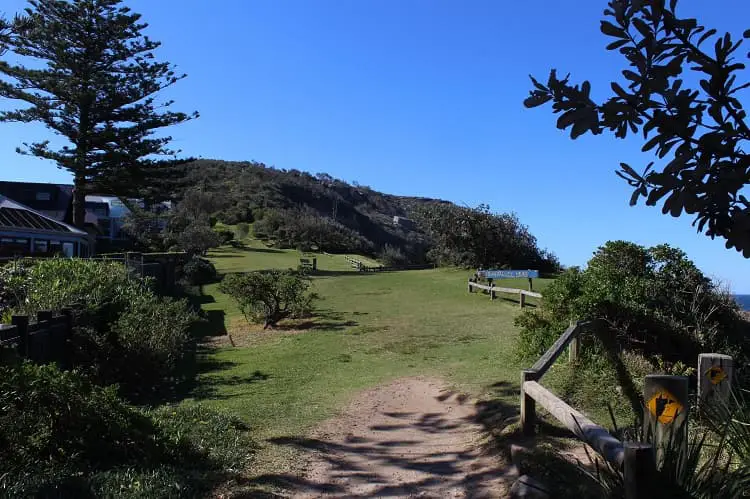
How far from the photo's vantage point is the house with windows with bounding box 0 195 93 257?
26594 mm

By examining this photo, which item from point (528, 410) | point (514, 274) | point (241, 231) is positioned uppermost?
point (241, 231)

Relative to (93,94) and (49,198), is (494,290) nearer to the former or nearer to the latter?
(93,94)

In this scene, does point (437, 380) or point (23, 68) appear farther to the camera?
point (23, 68)

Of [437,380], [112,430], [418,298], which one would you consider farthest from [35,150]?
[112,430]

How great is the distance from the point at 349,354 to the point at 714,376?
27.8 feet

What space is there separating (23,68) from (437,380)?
2838cm

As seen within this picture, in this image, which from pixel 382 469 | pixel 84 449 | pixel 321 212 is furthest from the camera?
pixel 321 212

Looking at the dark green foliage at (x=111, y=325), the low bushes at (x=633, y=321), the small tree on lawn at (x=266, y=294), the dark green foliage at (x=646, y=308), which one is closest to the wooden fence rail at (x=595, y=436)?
the low bushes at (x=633, y=321)

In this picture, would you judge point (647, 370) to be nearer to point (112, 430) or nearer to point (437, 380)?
point (437, 380)

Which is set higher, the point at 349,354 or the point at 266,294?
the point at 266,294

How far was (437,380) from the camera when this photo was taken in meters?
9.89

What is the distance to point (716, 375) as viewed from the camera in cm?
514

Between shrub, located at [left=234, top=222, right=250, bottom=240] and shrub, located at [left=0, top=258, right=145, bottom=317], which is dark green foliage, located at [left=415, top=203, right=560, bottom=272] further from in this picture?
shrub, located at [left=234, top=222, right=250, bottom=240]

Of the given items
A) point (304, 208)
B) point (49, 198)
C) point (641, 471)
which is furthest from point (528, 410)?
point (304, 208)
